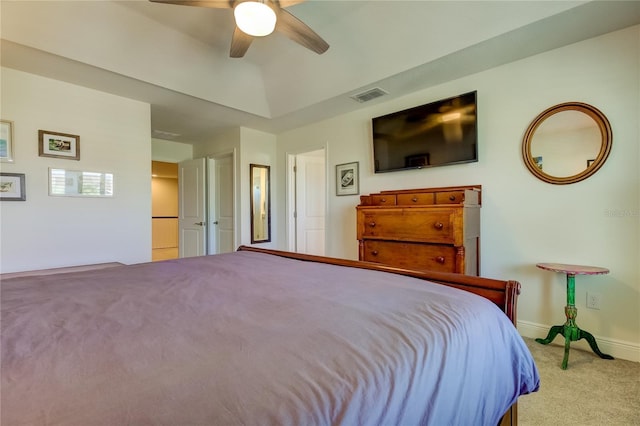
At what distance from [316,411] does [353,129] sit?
366 cm

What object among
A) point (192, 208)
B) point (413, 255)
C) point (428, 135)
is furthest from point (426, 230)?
point (192, 208)

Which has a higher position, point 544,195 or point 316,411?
point 544,195

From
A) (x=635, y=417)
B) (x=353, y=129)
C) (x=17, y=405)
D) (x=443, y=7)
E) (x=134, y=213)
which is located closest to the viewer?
(x=17, y=405)

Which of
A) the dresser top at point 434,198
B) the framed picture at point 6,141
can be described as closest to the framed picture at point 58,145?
the framed picture at point 6,141

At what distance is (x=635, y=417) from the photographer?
5.11 ft

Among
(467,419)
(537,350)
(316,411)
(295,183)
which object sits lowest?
(537,350)

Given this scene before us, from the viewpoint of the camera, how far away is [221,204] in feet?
16.3

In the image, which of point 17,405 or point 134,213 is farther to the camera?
point 134,213

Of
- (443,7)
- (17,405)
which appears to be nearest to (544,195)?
(443,7)

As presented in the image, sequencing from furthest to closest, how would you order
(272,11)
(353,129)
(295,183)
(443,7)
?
1. (295,183)
2. (353,129)
3. (443,7)
4. (272,11)

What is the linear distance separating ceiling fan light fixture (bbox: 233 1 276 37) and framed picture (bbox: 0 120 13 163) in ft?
7.97

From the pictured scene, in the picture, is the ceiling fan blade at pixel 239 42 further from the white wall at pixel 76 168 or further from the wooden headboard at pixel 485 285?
the wooden headboard at pixel 485 285

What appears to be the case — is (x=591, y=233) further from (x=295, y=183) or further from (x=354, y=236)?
(x=295, y=183)

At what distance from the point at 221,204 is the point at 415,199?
333 cm
